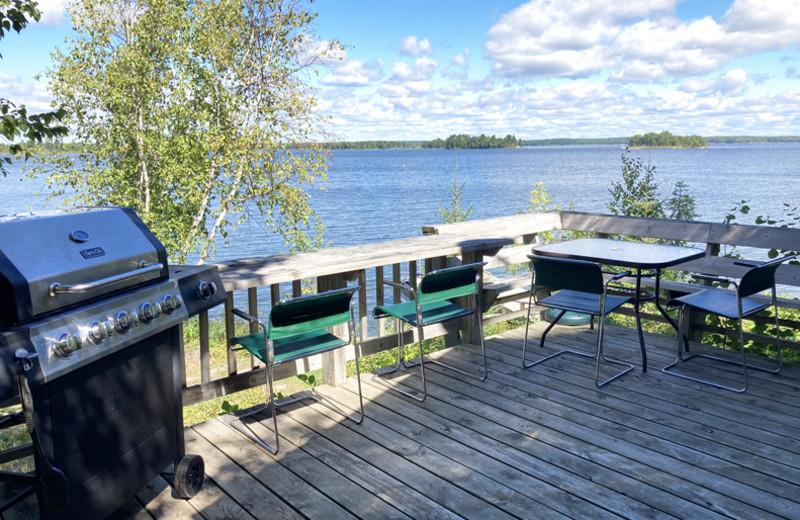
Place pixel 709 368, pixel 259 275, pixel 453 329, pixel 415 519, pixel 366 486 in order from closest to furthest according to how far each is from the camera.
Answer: pixel 415 519 < pixel 366 486 < pixel 259 275 < pixel 709 368 < pixel 453 329

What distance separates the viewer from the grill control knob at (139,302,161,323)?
6.65 feet

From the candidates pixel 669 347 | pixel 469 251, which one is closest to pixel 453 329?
pixel 469 251

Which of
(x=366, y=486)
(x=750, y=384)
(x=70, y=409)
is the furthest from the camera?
(x=750, y=384)

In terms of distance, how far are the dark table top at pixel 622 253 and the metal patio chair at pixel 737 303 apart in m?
0.21

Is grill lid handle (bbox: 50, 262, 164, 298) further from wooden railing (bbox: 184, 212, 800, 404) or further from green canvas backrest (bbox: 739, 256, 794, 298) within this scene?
green canvas backrest (bbox: 739, 256, 794, 298)

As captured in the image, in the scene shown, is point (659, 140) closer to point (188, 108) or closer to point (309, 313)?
point (188, 108)

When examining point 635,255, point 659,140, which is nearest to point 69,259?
point 635,255

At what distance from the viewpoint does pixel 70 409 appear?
178cm

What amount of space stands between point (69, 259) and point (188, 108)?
366 inches

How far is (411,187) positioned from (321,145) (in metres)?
32.4

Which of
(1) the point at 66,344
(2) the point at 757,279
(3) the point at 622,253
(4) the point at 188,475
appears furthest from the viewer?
(3) the point at 622,253

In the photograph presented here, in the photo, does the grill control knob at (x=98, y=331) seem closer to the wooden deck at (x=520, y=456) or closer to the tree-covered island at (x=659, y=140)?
the wooden deck at (x=520, y=456)

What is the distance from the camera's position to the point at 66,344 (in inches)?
66.9

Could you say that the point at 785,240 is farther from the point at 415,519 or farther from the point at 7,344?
the point at 7,344
